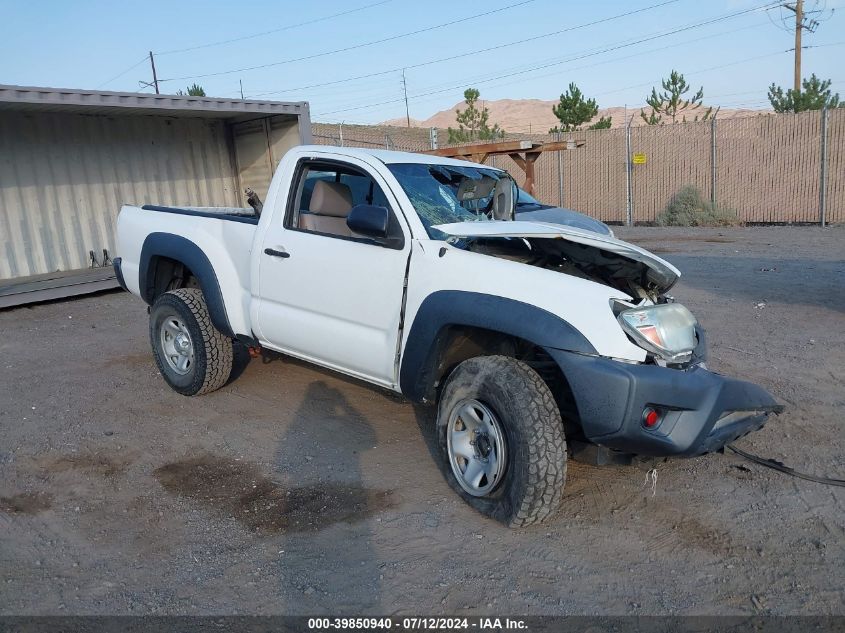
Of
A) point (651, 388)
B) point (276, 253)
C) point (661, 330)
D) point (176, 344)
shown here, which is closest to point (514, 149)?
point (176, 344)

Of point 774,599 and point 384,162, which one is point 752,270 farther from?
point 774,599

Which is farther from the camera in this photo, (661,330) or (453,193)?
(453,193)

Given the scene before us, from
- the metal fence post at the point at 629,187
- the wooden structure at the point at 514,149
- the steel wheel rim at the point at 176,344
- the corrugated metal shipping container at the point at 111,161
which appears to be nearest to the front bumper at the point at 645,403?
the steel wheel rim at the point at 176,344

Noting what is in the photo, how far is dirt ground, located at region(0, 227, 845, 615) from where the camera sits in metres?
3.35

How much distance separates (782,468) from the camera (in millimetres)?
4359

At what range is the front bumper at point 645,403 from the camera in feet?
11.5

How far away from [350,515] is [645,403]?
69.3 inches

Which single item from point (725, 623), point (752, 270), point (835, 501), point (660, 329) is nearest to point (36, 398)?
point (660, 329)

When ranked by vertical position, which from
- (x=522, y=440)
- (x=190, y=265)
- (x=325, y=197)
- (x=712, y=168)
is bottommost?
(x=522, y=440)

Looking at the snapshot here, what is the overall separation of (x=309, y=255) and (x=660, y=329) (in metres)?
2.39

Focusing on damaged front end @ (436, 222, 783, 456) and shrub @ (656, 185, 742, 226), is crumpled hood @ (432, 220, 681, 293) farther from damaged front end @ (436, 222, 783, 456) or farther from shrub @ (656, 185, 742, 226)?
shrub @ (656, 185, 742, 226)

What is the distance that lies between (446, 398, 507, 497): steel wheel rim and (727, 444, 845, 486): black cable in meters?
1.66

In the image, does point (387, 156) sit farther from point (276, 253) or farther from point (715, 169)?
point (715, 169)

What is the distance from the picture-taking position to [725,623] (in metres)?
3.08
